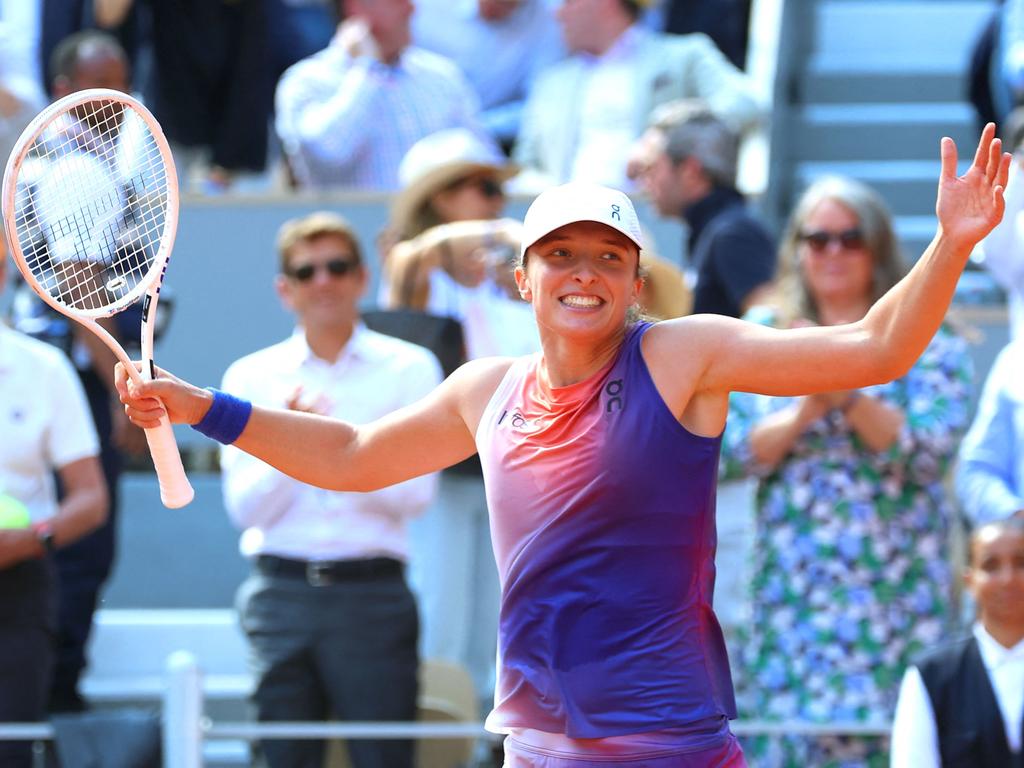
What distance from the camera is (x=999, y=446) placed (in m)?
5.53

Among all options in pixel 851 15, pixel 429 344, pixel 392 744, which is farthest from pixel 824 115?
pixel 392 744

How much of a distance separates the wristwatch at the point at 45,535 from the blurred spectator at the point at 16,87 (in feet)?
9.24

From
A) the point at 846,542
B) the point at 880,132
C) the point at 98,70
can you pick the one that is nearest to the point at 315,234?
the point at 846,542

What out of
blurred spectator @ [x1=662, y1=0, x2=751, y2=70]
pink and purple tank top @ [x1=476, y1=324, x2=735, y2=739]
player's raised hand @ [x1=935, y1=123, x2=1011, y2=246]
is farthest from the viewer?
blurred spectator @ [x1=662, y1=0, x2=751, y2=70]

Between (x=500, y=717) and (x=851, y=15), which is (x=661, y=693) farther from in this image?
(x=851, y=15)

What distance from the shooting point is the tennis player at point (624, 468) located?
3303mm

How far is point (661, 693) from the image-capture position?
3332 millimetres

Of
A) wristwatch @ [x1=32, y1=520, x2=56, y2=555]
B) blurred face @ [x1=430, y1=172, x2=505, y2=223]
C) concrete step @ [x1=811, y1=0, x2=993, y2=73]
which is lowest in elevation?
wristwatch @ [x1=32, y1=520, x2=56, y2=555]

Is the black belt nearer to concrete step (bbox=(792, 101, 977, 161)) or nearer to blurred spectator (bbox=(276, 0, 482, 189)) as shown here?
blurred spectator (bbox=(276, 0, 482, 189))

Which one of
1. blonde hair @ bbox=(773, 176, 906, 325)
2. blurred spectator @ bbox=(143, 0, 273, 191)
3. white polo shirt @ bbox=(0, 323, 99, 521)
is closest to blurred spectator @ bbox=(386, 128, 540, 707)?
blonde hair @ bbox=(773, 176, 906, 325)

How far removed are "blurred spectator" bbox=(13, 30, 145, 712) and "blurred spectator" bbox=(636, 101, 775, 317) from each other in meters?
1.93

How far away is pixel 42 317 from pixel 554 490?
12.1ft

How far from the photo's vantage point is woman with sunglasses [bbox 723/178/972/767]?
5352mm

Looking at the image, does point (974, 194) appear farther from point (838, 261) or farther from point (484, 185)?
point (484, 185)
